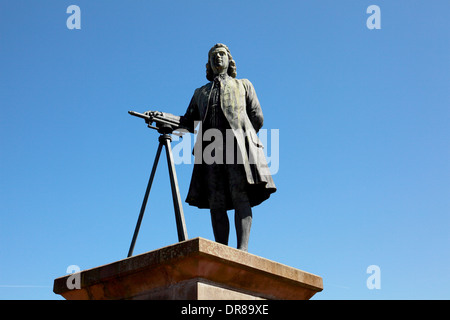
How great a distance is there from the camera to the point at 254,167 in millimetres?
6512

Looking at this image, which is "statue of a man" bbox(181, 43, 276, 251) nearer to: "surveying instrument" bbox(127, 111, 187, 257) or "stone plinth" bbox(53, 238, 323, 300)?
"surveying instrument" bbox(127, 111, 187, 257)

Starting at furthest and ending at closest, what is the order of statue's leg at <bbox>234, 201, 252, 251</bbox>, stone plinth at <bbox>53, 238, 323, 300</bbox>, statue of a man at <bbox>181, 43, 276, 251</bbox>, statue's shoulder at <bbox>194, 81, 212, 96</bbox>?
statue's shoulder at <bbox>194, 81, 212, 96</bbox> < statue of a man at <bbox>181, 43, 276, 251</bbox> < statue's leg at <bbox>234, 201, 252, 251</bbox> < stone plinth at <bbox>53, 238, 323, 300</bbox>

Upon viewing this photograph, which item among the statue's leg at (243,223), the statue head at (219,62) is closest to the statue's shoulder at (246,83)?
the statue head at (219,62)

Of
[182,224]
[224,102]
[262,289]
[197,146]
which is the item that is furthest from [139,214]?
[262,289]

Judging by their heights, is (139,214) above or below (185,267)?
above

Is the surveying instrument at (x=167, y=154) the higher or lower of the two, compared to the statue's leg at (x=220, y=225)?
higher

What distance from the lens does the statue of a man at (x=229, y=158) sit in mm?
6430

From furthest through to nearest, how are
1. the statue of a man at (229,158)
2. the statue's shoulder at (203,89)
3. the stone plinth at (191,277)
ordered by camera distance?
the statue's shoulder at (203,89), the statue of a man at (229,158), the stone plinth at (191,277)

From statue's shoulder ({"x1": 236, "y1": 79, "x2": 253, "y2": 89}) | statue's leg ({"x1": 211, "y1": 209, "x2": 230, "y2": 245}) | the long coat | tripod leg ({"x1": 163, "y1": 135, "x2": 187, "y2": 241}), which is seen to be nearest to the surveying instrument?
tripod leg ({"x1": 163, "y1": 135, "x2": 187, "y2": 241})

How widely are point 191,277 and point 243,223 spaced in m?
1.38

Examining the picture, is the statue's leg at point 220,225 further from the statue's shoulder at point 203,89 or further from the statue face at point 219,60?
the statue face at point 219,60

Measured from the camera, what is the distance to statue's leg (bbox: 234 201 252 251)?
20.4 ft

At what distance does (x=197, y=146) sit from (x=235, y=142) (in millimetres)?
545
